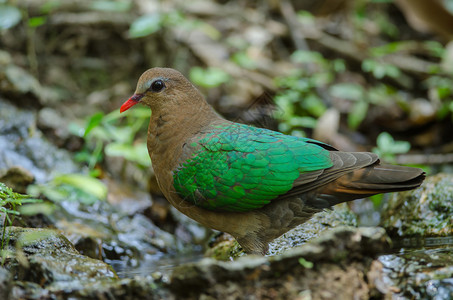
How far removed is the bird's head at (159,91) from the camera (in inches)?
150

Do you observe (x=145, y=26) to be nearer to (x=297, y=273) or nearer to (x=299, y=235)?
(x=299, y=235)

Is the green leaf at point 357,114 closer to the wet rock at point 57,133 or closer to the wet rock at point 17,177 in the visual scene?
the wet rock at point 57,133

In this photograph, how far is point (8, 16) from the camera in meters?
5.88

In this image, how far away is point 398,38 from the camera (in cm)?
978

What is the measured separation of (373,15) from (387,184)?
7988 millimetres

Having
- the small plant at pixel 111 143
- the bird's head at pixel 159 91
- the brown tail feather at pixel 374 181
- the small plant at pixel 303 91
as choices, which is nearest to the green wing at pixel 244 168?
the brown tail feather at pixel 374 181

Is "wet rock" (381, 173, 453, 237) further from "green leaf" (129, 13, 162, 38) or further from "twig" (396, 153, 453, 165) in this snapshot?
"green leaf" (129, 13, 162, 38)

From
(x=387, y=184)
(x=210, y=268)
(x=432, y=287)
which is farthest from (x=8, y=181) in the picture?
(x=432, y=287)

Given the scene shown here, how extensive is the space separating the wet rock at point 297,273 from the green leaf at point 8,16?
4701 millimetres

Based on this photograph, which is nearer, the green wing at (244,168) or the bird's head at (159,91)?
the green wing at (244,168)

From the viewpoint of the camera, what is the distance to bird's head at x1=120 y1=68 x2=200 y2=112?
380 centimetres

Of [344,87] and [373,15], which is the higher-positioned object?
[373,15]

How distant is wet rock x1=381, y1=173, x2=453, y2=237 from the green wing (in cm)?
139

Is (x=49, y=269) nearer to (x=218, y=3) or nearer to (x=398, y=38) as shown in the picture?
(x=218, y=3)
